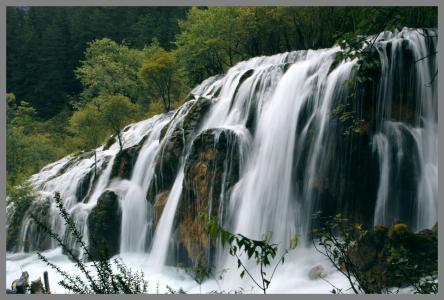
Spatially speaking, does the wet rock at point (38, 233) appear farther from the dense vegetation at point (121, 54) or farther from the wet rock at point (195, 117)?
the wet rock at point (195, 117)

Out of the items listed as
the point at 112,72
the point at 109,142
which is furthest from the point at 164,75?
the point at 112,72

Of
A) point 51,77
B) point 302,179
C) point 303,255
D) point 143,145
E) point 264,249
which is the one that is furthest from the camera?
point 51,77

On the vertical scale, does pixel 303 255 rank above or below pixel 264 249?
below

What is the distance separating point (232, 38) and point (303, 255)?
16.0m

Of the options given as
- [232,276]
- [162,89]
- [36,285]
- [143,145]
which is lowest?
[232,276]

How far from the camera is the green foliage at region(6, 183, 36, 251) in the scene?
16953mm

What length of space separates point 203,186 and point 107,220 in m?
4.37

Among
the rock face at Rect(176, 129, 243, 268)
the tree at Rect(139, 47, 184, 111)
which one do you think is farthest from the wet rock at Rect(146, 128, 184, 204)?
the tree at Rect(139, 47, 184, 111)

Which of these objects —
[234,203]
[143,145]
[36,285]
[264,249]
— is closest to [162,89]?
[143,145]

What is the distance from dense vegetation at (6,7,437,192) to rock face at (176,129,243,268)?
397 centimetres

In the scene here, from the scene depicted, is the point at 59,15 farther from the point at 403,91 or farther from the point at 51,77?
the point at 403,91

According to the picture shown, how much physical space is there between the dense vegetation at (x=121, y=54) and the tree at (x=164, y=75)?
0.05 m

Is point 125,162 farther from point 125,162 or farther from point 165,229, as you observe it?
point 165,229

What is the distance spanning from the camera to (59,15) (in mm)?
42062
